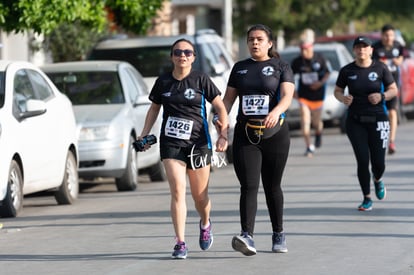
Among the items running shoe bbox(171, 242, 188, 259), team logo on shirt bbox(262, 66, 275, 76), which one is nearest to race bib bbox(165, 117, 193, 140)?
team logo on shirt bbox(262, 66, 275, 76)

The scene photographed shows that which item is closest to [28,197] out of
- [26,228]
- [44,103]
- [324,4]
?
[44,103]

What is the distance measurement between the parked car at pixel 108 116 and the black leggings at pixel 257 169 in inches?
213

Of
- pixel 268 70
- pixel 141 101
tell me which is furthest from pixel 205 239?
pixel 141 101

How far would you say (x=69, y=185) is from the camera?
48.4 feet

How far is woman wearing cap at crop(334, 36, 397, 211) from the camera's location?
13203mm

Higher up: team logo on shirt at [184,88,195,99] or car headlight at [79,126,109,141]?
team logo on shirt at [184,88,195,99]

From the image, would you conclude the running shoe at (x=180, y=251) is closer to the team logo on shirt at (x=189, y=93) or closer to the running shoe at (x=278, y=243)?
the running shoe at (x=278, y=243)

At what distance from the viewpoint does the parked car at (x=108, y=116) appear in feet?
50.9

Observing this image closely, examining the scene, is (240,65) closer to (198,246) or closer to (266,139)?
(266,139)

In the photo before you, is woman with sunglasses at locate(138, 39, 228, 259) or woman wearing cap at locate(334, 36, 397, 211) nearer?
woman with sunglasses at locate(138, 39, 228, 259)

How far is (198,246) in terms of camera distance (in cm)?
1067

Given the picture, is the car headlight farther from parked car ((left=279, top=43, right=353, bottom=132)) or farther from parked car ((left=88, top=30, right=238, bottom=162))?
parked car ((left=279, top=43, right=353, bottom=132))

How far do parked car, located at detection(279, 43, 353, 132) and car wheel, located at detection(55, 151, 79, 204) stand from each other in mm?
10208

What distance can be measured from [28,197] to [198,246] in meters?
5.92
